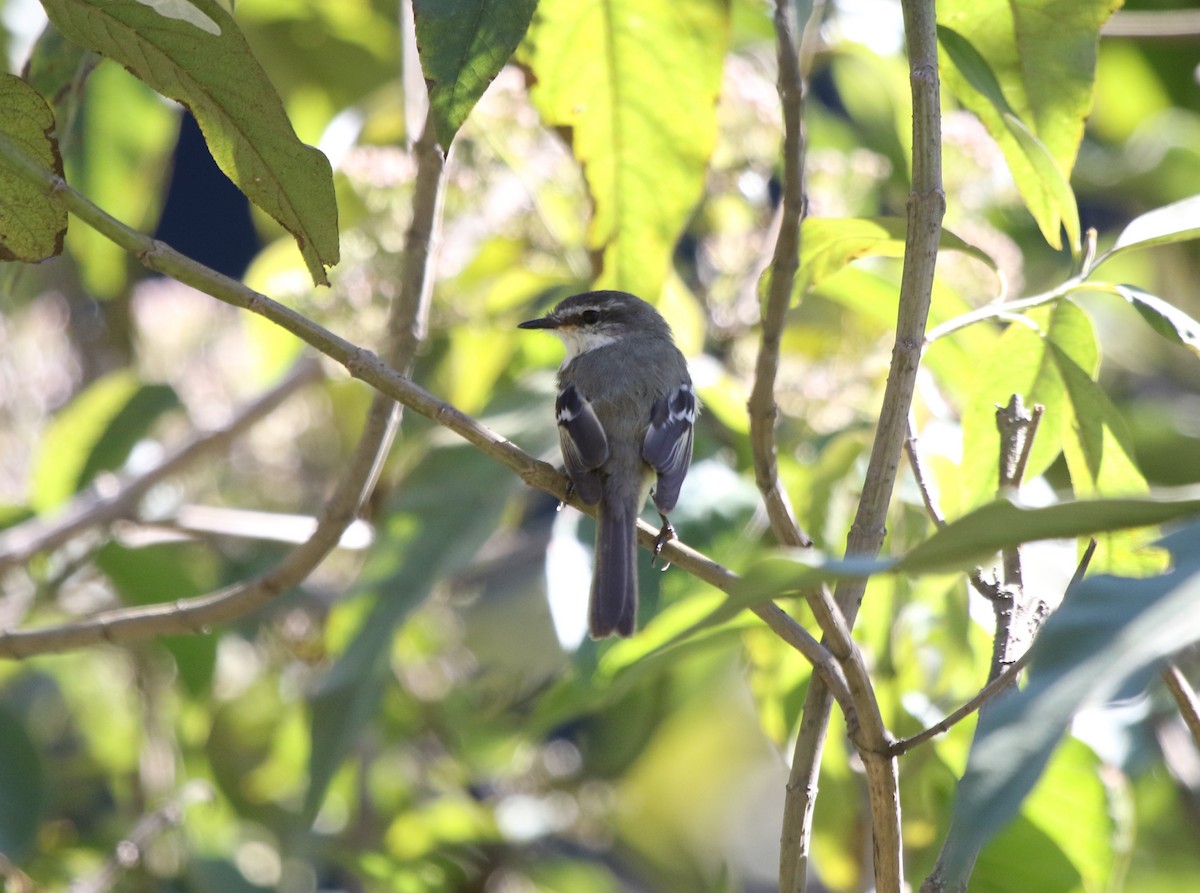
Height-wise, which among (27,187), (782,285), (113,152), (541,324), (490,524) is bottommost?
(490,524)

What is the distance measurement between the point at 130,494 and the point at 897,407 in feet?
7.34

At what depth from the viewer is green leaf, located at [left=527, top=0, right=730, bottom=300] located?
1937 mm

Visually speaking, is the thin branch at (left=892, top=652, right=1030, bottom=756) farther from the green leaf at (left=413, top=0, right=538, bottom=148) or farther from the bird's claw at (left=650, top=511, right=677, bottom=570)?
the green leaf at (left=413, top=0, right=538, bottom=148)

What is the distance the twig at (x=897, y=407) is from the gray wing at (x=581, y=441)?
3.44 feet

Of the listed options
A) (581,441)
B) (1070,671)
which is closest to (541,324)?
(581,441)

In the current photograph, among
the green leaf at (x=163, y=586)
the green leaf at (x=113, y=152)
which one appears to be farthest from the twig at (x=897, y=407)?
the green leaf at (x=113, y=152)

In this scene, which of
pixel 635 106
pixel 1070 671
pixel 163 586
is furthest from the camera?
pixel 163 586

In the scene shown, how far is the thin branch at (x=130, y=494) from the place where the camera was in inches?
115

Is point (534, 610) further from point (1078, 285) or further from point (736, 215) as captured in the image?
point (1078, 285)

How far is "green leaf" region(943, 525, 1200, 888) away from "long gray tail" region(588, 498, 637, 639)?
3.28 ft

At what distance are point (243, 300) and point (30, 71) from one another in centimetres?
72

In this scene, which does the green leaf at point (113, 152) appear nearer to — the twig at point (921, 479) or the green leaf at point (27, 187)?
the green leaf at point (27, 187)

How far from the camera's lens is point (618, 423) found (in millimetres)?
2838

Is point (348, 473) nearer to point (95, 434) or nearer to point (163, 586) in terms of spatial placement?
point (163, 586)
